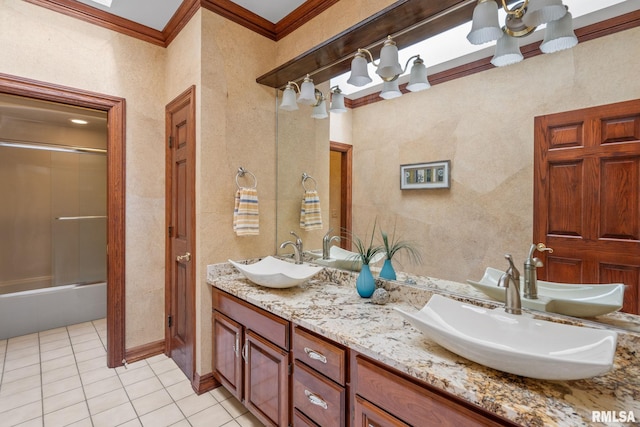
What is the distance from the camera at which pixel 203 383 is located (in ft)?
6.64

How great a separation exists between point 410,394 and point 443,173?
1.00 metres

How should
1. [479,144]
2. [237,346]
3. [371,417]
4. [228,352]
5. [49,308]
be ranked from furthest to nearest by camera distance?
[49,308] < [228,352] < [237,346] < [479,144] < [371,417]

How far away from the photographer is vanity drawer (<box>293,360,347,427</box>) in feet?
3.88

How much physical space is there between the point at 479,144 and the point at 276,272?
58.7 inches

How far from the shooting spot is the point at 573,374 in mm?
729

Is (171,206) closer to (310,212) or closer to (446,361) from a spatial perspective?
(310,212)

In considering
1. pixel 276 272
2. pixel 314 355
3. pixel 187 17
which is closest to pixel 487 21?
pixel 314 355

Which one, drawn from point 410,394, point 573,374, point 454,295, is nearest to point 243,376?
point 410,394

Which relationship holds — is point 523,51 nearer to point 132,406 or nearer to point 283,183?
point 283,183

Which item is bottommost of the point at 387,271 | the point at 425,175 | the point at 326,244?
the point at 387,271

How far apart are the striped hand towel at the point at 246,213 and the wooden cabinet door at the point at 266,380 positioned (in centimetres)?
71

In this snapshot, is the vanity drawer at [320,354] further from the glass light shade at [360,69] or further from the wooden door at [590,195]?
the glass light shade at [360,69]

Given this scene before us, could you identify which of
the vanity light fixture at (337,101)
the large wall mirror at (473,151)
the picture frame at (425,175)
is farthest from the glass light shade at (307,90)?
the picture frame at (425,175)

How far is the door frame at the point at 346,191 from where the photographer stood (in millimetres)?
1907
